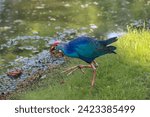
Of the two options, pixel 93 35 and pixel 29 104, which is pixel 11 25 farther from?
pixel 29 104

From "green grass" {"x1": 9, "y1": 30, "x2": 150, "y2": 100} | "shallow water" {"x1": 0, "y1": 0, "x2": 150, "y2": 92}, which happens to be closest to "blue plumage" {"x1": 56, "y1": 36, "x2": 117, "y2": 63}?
"green grass" {"x1": 9, "y1": 30, "x2": 150, "y2": 100}

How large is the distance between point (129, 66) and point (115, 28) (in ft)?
23.7

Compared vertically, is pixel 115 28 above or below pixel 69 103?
below

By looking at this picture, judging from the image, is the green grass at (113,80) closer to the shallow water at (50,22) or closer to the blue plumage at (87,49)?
the blue plumage at (87,49)

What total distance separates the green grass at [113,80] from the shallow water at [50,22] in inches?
78.7

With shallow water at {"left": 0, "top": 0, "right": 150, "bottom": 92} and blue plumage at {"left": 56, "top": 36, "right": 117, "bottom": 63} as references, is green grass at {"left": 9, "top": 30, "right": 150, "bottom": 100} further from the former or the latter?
shallow water at {"left": 0, "top": 0, "right": 150, "bottom": 92}

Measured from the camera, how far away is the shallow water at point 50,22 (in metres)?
14.7

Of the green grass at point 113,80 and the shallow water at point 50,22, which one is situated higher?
the green grass at point 113,80

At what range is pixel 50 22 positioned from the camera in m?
18.3

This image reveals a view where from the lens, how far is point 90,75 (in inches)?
405

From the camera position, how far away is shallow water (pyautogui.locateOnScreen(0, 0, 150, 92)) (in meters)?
14.7

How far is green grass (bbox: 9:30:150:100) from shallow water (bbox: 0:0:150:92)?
1998mm

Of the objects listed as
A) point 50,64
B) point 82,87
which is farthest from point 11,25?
point 82,87

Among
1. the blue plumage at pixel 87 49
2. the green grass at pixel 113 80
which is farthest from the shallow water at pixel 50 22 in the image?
the blue plumage at pixel 87 49
